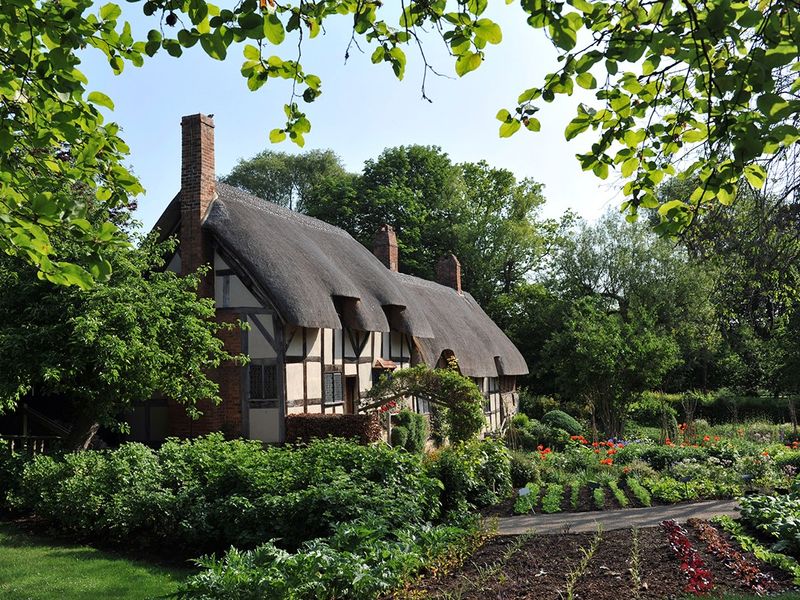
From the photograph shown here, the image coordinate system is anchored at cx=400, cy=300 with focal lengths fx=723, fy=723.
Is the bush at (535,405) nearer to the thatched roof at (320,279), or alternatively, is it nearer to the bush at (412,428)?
the thatched roof at (320,279)

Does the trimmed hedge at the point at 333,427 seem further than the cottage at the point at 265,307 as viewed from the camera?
No

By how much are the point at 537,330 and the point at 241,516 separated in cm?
2661

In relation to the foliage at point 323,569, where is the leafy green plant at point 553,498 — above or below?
below

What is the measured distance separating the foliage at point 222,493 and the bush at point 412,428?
7.05 m

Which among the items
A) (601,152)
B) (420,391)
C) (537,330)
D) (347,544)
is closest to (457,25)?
(601,152)

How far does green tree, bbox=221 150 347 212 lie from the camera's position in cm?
4262

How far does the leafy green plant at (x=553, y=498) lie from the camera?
31.8 ft

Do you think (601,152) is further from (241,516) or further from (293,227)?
(293,227)

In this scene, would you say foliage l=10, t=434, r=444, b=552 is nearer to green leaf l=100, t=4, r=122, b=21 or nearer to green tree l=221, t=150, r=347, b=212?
green leaf l=100, t=4, r=122, b=21

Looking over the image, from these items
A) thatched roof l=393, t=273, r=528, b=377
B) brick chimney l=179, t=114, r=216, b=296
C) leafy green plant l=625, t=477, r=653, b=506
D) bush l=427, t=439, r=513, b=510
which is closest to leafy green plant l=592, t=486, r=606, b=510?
leafy green plant l=625, t=477, r=653, b=506

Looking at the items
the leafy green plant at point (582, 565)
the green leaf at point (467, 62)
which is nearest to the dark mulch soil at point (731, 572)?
the leafy green plant at point (582, 565)

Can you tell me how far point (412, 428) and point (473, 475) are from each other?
22.4 ft

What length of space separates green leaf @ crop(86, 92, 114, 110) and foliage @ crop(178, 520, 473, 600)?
10.5 ft

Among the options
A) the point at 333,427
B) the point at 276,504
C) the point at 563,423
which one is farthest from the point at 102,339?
the point at 563,423
